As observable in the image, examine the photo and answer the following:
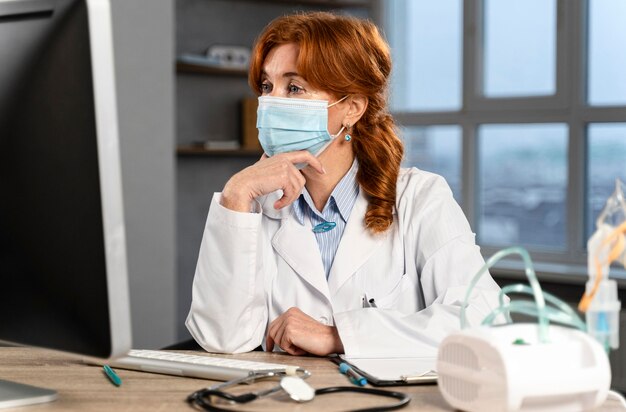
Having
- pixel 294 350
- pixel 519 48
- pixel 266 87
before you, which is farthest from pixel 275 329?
pixel 519 48

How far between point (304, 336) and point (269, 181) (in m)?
0.40

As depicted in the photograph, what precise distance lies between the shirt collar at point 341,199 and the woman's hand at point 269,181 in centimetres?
7

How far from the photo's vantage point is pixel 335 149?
2.13 metres

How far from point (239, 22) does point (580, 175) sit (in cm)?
188

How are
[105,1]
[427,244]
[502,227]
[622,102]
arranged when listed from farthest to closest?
1. [502,227]
2. [622,102]
3. [427,244]
4. [105,1]

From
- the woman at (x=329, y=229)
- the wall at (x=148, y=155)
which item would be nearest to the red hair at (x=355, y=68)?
the woman at (x=329, y=229)

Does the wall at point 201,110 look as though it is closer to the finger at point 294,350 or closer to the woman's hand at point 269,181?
the woman's hand at point 269,181

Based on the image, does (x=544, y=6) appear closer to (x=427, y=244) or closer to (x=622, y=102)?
(x=622, y=102)

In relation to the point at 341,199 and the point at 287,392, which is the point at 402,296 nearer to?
the point at 341,199

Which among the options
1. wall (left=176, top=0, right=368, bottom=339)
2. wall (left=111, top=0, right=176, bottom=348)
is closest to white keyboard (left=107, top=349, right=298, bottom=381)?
wall (left=111, top=0, right=176, bottom=348)

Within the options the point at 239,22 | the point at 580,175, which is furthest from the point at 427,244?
the point at 239,22

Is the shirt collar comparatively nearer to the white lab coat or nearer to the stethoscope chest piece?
the white lab coat

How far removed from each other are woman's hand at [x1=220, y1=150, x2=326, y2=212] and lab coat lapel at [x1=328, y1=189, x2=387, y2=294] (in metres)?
0.15

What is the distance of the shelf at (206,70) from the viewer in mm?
4137
